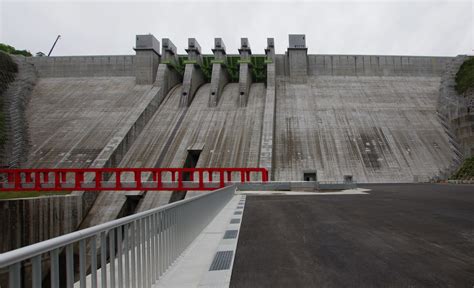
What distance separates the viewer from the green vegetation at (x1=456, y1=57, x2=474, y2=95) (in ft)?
121

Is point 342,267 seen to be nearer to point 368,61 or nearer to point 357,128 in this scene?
point 357,128

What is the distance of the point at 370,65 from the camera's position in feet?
144

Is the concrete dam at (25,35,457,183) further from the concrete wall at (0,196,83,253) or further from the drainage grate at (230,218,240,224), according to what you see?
the drainage grate at (230,218,240,224)

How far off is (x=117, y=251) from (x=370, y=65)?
4482 cm

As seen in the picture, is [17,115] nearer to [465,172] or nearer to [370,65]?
[370,65]

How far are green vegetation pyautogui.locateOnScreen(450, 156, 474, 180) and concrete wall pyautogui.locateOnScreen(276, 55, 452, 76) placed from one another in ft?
54.7

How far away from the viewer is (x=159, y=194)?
26.7m

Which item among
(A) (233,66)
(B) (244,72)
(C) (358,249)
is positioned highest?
(A) (233,66)

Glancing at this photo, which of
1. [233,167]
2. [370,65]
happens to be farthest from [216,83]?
[370,65]

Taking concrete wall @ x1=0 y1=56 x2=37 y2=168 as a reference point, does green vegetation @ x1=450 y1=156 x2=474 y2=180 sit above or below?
below

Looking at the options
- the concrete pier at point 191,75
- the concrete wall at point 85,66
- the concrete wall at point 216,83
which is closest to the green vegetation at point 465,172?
the concrete wall at point 216,83

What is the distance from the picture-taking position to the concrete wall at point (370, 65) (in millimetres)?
43375

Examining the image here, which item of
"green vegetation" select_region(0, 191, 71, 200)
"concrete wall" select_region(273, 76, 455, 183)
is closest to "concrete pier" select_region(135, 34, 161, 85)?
Result: "concrete wall" select_region(273, 76, 455, 183)

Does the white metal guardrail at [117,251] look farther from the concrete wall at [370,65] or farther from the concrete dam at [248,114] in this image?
the concrete wall at [370,65]
